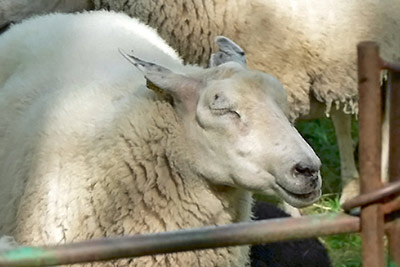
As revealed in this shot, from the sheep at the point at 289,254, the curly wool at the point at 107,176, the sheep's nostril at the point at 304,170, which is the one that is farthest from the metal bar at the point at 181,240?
the sheep at the point at 289,254

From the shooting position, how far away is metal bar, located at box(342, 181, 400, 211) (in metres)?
1.61

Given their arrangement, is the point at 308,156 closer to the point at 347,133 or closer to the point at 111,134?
the point at 111,134

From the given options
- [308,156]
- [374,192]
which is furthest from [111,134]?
[374,192]

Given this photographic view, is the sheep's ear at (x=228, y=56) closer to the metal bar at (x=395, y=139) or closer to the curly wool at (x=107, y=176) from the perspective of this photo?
the curly wool at (x=107, y=176)

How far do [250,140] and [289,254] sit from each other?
1.21 meters

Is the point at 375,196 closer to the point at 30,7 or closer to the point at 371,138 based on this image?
the point at 371,138

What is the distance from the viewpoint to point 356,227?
170cm

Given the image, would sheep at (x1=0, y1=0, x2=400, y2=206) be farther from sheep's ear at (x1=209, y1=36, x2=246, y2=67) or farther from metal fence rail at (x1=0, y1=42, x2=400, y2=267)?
metal fence rail at (x1=0, y1=42, x2=400, y2=267)

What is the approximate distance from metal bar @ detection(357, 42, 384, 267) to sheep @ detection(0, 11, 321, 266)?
110 centimetres

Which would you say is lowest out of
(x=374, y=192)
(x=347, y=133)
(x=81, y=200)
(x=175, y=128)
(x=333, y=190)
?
(x=333, y=190)

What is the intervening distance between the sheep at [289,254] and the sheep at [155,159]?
576 millimetres

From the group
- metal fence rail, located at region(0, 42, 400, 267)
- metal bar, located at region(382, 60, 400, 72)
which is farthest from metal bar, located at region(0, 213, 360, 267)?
metal bar, located at region(382, 60, 400, 72)

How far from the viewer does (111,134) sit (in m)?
3.07

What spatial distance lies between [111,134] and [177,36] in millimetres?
1783
